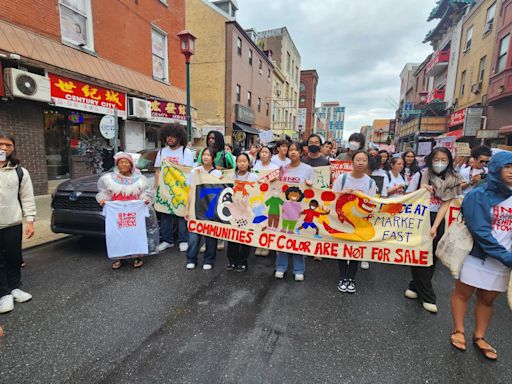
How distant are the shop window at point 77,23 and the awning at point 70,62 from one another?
17.1 inches

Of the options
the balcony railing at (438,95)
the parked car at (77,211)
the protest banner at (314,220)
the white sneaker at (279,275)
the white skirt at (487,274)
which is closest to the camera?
the white skirt at (487,274)

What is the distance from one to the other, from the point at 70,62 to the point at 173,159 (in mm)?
6428

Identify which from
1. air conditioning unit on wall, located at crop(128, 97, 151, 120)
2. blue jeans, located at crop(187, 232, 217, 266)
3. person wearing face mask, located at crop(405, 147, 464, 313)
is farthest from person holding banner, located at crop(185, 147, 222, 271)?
air conditioning unit on wall, located at crop(128, 97, 151, 120)

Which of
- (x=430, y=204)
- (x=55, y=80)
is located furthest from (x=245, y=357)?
(x=55, y=80)

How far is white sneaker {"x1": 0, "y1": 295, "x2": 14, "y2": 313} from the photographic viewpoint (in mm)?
2945

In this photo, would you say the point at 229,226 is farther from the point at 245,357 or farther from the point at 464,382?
the point at 464,382

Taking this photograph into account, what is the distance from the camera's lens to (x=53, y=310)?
301cm

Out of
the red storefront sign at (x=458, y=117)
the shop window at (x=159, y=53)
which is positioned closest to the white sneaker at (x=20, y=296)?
the shop window at (x=159, y=53)

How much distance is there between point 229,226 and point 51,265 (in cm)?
270

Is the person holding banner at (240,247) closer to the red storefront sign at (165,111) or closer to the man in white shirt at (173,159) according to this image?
the man in white shirt at (173,159)

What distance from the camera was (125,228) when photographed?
399 centimetres

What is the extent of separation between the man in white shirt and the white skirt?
3.90m

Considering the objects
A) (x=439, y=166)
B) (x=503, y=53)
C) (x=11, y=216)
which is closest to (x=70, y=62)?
(x=11, y=216)

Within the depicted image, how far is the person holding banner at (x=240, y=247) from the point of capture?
405 centimetres
